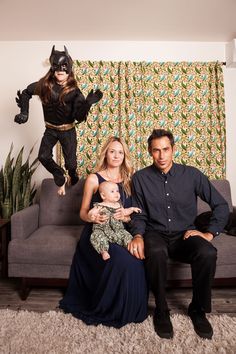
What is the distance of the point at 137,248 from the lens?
183 cm

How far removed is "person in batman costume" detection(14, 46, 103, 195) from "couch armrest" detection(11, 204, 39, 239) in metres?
0.48

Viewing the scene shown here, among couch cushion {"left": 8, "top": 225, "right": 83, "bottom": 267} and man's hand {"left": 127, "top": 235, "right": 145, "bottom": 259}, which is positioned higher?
man's hand {"left": 127, "top": 235, "right": 145, "bottom": 259}

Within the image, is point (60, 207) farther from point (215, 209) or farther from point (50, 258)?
point (215, 209)

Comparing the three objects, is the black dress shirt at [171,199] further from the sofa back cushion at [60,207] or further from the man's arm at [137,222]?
the sofa back cushion at [60,207]

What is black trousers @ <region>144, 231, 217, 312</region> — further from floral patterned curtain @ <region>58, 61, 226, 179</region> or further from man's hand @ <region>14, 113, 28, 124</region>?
floral patterned curtain @ <region>58, 61, 226, 179</region>

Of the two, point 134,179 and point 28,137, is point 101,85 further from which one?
point 134,179

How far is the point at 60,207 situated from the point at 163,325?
1.57 m

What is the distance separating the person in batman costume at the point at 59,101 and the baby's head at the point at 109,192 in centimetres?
41

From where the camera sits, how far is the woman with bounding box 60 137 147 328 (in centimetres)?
178

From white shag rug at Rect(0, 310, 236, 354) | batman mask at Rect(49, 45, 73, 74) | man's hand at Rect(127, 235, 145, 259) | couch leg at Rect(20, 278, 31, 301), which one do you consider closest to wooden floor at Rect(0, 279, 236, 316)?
couch leg at Rect(20, 278, 31, 301)

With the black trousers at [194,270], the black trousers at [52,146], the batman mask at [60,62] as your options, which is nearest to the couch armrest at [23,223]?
the black trousers at [52,146]

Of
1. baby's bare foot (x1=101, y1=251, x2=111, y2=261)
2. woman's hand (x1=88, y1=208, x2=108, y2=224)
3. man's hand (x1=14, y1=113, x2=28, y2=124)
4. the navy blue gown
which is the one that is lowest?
the navy blue gown

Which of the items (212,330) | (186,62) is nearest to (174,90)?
(186,62)

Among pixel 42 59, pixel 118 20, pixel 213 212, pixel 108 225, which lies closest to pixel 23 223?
pixel 108 225
